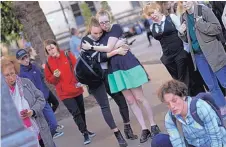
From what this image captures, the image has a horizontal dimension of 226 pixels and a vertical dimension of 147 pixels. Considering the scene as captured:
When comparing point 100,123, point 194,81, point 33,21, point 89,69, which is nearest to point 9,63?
point 89,69

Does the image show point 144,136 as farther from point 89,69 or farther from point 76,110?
point 76,110

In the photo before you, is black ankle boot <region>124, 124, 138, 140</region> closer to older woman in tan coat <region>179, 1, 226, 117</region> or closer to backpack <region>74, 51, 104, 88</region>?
backpack <region>74, 51, 104, 88</region>

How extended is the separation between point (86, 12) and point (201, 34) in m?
36.6

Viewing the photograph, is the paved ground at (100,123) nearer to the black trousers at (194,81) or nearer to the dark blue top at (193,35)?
the black trousers at (194,81)

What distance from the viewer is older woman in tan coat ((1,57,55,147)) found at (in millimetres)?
4473

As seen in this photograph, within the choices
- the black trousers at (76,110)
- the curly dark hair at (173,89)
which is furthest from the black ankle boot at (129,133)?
the curly dark hair at (173,89)

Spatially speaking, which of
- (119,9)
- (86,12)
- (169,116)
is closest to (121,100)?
(169,116)

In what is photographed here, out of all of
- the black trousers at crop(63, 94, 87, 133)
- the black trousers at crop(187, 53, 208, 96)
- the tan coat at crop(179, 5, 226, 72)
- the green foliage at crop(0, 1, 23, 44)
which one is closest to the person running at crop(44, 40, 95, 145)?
the black trousers at crop(63, 94, 87, 133)

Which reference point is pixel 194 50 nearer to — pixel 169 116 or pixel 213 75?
pixel 213 75

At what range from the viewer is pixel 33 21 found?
427 inches

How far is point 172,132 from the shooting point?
3.71 m

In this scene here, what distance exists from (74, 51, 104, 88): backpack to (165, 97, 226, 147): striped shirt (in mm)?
2036

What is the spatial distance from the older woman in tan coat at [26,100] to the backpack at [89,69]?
38.3 inches

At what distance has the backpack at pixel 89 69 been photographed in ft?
18.4
